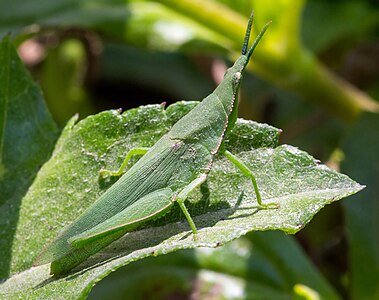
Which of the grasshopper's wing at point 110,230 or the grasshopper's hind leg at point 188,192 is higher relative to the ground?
the grasshopper's hind leg at point 188,192

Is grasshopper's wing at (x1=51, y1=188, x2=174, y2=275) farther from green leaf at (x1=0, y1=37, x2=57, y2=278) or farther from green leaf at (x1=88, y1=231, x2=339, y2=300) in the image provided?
green leaf at (x1=88, y1=231, x2=339, y2=300)

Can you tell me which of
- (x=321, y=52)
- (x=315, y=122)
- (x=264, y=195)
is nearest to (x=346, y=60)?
(x=321, y=52)

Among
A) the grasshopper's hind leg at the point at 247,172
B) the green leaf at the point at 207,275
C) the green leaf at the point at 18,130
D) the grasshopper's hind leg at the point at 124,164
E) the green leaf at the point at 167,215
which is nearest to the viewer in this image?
the green leaf at the point at 167,215

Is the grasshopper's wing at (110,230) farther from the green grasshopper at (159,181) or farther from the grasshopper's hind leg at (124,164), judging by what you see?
the grasshopper's hind leg at (124,164)

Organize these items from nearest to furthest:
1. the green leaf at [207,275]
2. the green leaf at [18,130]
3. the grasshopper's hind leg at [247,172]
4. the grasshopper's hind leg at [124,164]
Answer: the grasshopper's hind leg at [247,172] → the grasshopper's hind leg at [124,164] → the green leaf at [18,130] → the green leaf at [207,275]

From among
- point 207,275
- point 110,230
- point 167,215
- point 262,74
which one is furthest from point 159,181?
point 262,74

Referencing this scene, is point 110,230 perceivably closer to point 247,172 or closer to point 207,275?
point 247,172

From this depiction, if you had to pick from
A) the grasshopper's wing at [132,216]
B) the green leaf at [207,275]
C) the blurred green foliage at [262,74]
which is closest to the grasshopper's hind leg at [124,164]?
the grasshopper's wing at [132,216]

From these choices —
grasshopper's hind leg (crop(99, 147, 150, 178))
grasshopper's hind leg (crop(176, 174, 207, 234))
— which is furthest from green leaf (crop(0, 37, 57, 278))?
grasshopper's hind leg (crop(176, 174, 207, 234))

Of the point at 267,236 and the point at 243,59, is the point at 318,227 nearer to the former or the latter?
the point at 267,236
